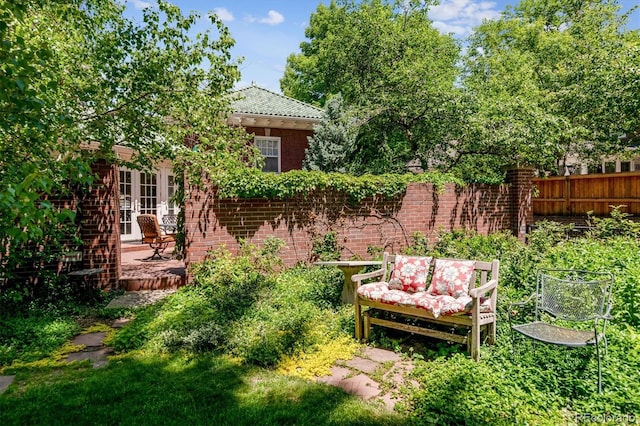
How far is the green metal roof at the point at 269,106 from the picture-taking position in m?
13.5

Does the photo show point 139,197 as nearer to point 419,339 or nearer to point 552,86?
point 419,339

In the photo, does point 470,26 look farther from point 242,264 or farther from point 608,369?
point 608,369

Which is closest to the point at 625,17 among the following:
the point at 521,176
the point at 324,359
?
the point at 521,176

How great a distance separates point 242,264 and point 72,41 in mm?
4133

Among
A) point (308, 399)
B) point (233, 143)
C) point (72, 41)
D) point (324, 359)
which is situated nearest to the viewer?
point (308, 399)

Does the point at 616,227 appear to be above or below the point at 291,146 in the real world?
below

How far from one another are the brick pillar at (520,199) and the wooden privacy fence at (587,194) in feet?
6.94

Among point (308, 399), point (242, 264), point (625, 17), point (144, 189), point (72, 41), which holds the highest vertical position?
point (625, 17)

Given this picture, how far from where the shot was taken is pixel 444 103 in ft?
34.9

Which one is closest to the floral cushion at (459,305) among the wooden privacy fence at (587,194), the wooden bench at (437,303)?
the wooden bench at (437,303)

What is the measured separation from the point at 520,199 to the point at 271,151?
849 cm

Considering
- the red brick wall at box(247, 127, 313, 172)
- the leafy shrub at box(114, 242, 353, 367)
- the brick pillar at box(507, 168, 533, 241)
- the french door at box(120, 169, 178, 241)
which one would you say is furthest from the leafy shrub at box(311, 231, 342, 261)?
the red brick wall at box(247, 127, 313, 172)

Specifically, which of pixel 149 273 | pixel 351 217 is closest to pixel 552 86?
pixel 351 217

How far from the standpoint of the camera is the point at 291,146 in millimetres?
14656
